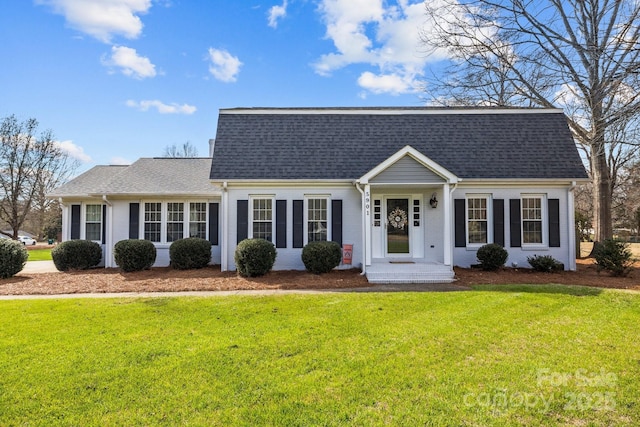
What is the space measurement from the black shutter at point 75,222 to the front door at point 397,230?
11350mm

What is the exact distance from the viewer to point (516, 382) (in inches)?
146

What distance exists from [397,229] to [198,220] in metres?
7.21

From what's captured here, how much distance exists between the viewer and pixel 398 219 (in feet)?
38.8

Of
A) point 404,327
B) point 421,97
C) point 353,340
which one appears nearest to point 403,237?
point 404,327

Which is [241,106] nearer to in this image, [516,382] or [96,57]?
[96,57]

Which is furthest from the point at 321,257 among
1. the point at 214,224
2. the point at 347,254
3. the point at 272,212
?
the point at 214,224

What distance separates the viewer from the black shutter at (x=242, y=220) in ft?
38.1

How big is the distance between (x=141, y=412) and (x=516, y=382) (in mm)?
3697

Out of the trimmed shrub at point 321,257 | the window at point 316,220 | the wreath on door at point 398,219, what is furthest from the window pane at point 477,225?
the window at point 316,220

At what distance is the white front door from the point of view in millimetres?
11805

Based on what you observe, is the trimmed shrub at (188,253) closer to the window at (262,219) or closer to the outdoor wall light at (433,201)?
the window at (262,219)

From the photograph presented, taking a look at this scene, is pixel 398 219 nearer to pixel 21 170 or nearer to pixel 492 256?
pixel 492 256

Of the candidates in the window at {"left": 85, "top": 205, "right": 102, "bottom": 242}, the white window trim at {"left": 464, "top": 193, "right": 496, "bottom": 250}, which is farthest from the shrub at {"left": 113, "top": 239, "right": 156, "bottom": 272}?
the white window trim at {"left": 464, "top": 193, "right": 496, "bottom": 250}

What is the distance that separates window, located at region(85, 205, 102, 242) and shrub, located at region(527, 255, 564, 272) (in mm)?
15155
